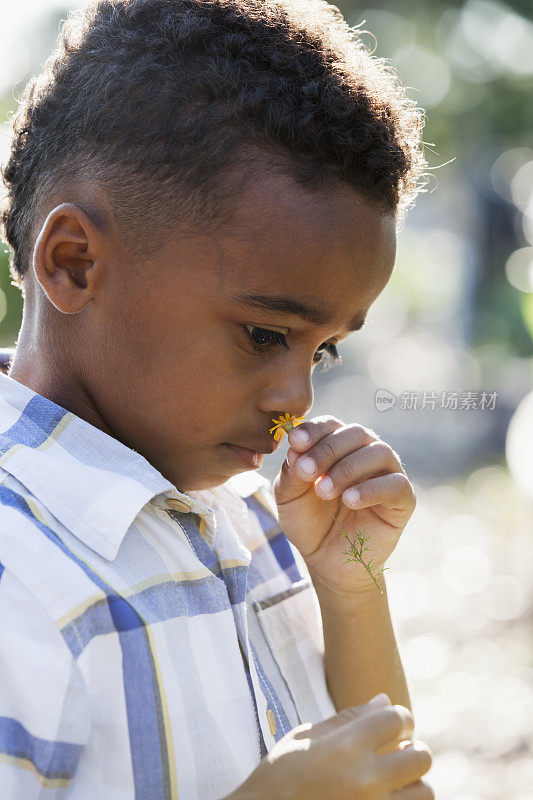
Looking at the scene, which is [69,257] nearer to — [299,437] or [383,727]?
[299,437]

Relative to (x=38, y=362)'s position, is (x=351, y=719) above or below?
below

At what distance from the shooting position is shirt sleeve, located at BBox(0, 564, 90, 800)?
104 cm

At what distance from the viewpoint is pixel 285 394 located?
56.8 inches

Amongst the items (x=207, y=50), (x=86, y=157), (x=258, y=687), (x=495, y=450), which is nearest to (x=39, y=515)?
(x=258, y=687)

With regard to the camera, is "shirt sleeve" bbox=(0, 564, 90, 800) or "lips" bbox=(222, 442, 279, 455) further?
"lips" bbox=(222, 442, 279, 455)

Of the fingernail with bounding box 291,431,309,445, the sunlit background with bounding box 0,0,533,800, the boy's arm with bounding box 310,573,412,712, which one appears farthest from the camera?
the sunlit background with bounding box 0,0,533,800

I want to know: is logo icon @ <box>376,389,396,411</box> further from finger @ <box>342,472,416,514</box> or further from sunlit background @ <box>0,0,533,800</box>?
finger @ <box>342,472,416,514</box>

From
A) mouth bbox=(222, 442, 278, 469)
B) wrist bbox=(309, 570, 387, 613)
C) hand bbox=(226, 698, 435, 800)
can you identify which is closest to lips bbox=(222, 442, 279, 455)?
mouth bbox=(222, 442, 278, 469)

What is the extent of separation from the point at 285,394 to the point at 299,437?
5.2 inches

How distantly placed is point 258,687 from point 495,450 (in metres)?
8.26

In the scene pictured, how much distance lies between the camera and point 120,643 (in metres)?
1.13

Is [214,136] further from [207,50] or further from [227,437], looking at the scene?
[227,437]

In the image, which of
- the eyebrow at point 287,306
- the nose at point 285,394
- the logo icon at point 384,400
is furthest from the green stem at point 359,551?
the logo icon at point 384,400

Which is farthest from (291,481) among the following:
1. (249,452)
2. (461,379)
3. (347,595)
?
(461,379)
